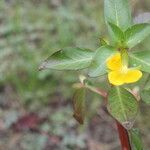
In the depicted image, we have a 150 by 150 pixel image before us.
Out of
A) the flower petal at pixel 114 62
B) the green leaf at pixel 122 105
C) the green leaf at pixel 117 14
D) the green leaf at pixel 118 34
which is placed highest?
the green leaf at pixel 117 14

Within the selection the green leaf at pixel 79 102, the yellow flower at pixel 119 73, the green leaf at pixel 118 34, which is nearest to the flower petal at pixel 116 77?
the yellow flower at pixel 119 73

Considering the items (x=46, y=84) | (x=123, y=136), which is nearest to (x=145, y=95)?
(x=123, y=136)

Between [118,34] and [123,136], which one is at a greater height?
[118,34]

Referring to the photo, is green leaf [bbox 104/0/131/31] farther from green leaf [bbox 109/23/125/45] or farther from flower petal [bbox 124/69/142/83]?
flower petal [bbox 124/69/142/83]

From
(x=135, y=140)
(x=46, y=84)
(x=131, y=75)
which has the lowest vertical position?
(x=46, y=84)

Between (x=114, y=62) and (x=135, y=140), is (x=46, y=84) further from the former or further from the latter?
(x=114, y=62)

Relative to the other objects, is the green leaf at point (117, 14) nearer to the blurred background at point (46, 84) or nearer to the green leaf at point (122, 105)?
the green leaf at point (122, 105)
